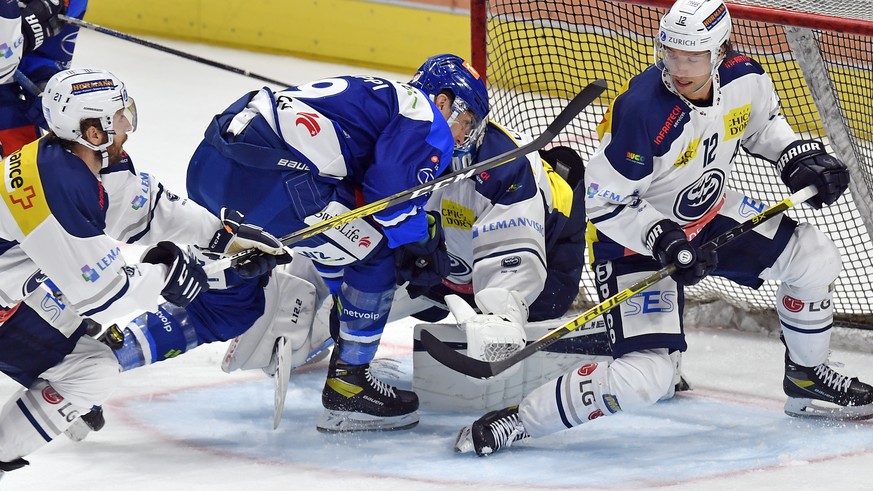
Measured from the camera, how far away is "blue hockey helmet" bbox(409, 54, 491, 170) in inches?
139

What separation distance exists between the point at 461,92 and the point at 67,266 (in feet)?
3.93

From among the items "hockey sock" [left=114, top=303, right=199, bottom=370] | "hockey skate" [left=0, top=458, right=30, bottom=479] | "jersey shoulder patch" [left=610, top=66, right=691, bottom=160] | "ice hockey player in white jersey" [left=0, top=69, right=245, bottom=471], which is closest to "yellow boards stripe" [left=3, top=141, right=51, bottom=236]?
"ice hockey player in white jersey" [left=0, top=69, right=245, bottom=471]

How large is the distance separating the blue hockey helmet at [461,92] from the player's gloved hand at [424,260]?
21cm

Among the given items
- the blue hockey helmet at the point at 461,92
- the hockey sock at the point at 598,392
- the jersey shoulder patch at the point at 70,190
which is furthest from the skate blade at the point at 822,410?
the jersey shoulder patch at the point at 70,190

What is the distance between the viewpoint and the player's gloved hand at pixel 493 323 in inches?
126

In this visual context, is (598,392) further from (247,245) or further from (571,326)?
(247,245)

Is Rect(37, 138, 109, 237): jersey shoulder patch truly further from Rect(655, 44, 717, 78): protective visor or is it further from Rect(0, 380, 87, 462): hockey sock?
Rect(655, 44, 717, 78): protective visor

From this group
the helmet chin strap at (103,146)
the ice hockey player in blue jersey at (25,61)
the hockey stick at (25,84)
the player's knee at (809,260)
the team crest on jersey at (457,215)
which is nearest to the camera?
the helmet chin strap at (103,146)

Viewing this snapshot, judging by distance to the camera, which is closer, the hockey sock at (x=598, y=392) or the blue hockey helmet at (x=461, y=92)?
the hockey sock at (x=598, y=392)

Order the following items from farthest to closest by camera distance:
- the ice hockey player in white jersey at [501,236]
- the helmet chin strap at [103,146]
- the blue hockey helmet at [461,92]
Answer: the blue hockey helmet at [461,92]
the ice hockey player in white jersey at [501,236]
the helmet chin strap at [103,146]

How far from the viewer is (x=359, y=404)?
362cm

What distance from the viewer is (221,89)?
7.36 metres

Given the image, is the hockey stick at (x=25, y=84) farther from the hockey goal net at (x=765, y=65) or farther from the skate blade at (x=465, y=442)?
the skate blade at (x=465, y=442)

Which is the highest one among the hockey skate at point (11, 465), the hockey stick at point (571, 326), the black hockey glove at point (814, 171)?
the black hockey glove at point (814, 171)
